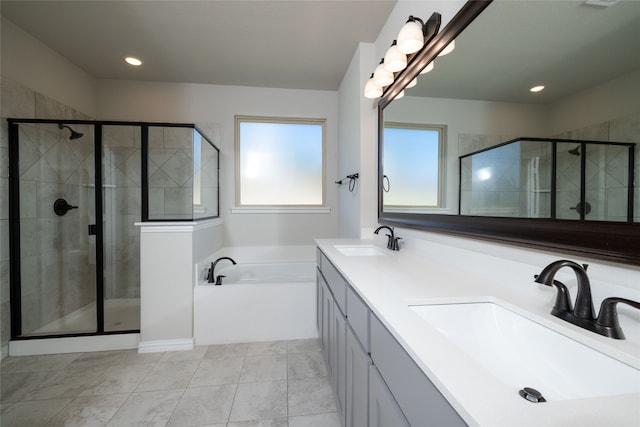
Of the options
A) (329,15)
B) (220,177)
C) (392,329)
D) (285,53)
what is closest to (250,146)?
(220,177)

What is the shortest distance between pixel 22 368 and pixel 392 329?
2.73 metres

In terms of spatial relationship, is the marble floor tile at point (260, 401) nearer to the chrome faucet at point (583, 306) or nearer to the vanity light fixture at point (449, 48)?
the chrome faucet at point (583, 306)

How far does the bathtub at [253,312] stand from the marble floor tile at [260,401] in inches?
21.8

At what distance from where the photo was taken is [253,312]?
2178 mm

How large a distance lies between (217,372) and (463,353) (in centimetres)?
182

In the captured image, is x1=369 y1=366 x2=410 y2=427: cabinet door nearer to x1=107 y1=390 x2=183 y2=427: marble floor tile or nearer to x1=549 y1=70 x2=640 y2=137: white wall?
x1=549 y1=70 x2=640 y2=137: white wall

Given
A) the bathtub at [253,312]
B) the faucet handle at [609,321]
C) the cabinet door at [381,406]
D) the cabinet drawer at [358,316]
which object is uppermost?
the faucet handle at [609,321]

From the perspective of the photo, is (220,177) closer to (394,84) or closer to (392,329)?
(394,84)

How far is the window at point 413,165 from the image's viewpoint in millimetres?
1409

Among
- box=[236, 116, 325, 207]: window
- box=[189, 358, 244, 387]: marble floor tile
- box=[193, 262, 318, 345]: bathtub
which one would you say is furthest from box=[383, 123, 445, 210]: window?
box=[189, 358, 244, 387]: marble floor tile

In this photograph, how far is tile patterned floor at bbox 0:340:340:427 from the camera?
1.39 metres

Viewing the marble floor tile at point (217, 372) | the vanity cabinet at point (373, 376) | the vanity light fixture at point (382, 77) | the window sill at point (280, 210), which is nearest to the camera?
the vanity cabinet at point (373, 376)

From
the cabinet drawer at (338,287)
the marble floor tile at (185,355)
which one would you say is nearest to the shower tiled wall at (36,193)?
the marble floor tile at (185,355)

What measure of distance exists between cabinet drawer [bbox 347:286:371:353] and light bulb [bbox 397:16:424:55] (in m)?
1.40
